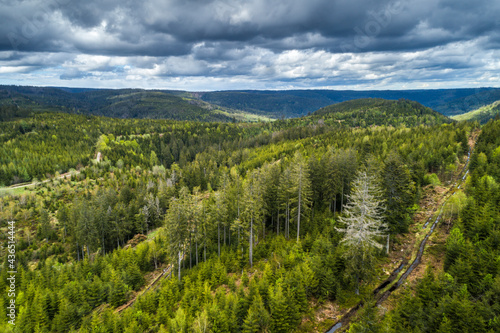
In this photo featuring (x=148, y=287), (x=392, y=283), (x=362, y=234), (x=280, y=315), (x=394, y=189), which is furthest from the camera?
(x=148, y=287)

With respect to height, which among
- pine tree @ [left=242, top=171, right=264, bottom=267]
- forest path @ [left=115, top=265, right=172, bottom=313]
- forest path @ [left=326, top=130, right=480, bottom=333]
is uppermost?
pine tree @ [left=242, top=171, right=264, bottom=267]

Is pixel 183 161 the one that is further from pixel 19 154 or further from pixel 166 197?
pixel 19 154

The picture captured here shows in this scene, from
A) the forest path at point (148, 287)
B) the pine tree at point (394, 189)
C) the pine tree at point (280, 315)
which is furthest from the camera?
the forest path at point (148, 287)

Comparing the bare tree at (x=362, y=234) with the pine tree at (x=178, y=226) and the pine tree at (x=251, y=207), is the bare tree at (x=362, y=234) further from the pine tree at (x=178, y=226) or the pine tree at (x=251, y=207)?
the pine tree at (x=178, y=226)

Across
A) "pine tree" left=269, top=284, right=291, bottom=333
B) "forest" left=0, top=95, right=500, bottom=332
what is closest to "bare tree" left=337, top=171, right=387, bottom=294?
"forest" left=0, top=95, right=500, bottom=332

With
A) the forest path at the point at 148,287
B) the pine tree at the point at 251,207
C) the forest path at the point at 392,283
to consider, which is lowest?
the forest path at the point at 148,287

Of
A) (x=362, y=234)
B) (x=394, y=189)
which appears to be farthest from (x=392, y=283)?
(x=394, y=189)

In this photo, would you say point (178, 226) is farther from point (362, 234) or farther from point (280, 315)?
point (362, 234)

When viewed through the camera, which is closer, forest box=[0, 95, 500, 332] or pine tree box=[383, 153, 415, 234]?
forest box=[0, 95, 500, 332]

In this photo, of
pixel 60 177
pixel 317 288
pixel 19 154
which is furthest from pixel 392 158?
pixel 19 154

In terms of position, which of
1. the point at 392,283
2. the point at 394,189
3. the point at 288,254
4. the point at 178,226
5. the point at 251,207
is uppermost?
the point at 394,189

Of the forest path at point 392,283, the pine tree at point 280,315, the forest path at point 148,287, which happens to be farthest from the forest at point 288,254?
the forest path at point 392,283

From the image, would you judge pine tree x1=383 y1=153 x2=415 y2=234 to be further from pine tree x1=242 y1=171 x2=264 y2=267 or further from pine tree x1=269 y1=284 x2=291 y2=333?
pine tree x1=269 y1=284 x2=291 y2=333
